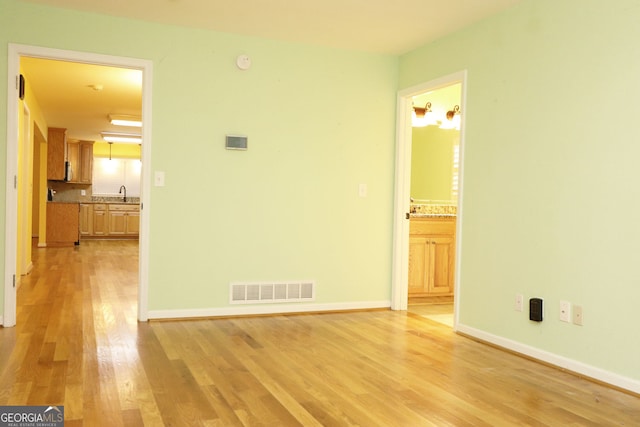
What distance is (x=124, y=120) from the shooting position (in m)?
8.97

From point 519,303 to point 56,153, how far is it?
990cm

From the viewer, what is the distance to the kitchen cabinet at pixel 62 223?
34.8ft

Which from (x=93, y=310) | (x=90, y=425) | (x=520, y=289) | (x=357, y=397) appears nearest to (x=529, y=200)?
(x=520, y=289)

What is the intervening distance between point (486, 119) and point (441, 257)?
197 centimetres

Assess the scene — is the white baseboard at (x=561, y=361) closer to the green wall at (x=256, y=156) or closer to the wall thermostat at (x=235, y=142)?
the green wall at (x=256, y=156)

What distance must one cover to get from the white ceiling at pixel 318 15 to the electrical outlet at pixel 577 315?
203cm

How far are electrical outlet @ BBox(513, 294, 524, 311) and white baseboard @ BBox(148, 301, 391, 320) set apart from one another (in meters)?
1.63

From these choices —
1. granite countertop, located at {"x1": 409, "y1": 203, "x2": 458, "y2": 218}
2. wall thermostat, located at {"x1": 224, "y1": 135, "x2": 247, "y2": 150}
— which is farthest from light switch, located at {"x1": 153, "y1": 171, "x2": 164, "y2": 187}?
granite countertop, located at {"x1": 409, "y1": 203, "x2": 458, "y2": 218}

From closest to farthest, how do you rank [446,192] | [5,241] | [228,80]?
[5,241]
[228,80]
[446,192]

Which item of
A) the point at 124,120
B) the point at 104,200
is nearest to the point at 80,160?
the point at 104,200

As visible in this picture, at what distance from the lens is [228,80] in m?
4.55

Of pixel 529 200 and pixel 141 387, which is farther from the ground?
pixel 529 200

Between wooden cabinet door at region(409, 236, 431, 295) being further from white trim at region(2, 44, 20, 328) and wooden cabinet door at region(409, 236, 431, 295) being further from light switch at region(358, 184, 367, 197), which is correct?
white trim at region(2, 44, 20, 328)

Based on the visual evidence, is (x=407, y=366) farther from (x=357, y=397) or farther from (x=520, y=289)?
(x=520, y=289)
